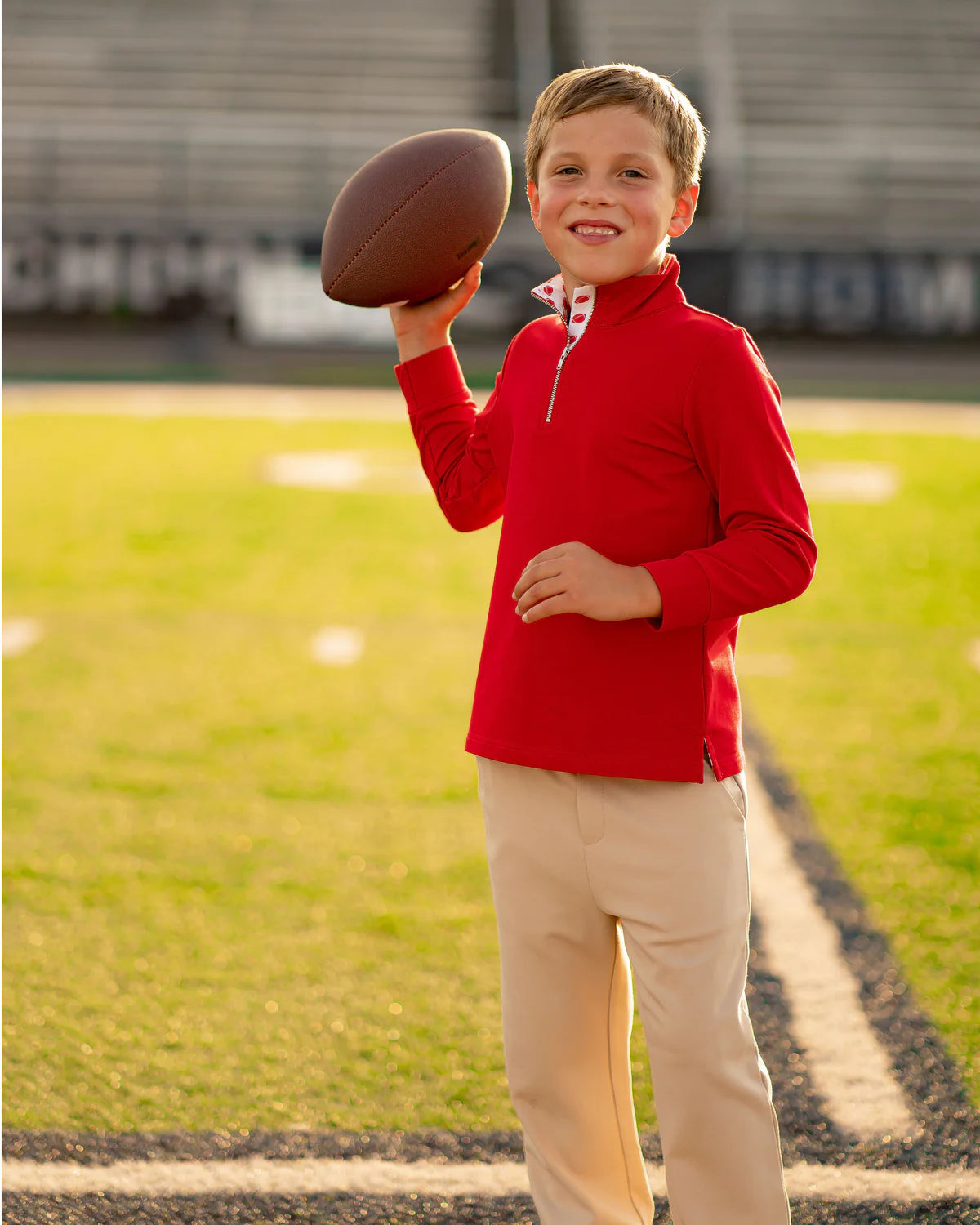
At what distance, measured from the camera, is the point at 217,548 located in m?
6.63

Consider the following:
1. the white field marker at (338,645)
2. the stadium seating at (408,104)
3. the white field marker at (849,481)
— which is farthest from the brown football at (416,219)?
the stadium seating at (408,104)

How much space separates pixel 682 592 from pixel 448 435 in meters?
0.48

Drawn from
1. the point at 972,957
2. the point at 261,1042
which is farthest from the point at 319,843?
the point at 972,957

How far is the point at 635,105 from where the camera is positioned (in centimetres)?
161

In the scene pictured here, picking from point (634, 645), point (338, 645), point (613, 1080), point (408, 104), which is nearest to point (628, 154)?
point (634, 645)

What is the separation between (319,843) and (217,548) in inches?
133

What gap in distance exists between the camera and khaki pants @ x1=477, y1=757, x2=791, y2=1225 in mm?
1591

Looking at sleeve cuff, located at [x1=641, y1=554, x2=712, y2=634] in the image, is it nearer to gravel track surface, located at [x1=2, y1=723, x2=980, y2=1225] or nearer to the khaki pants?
the khaki pants

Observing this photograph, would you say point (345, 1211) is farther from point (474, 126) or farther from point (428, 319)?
point (474, 126)

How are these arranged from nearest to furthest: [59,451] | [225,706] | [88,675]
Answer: [225,706] < [88,675] < [59,451]

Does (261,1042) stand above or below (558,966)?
below

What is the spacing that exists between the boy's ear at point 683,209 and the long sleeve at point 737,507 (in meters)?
0.19

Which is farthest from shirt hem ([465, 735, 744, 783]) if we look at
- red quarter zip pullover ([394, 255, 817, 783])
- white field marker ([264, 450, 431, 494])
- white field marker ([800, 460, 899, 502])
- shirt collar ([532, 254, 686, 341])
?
white field marker ([800, 460, 899, 502])

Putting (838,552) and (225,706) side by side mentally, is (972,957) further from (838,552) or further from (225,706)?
(838,552)
